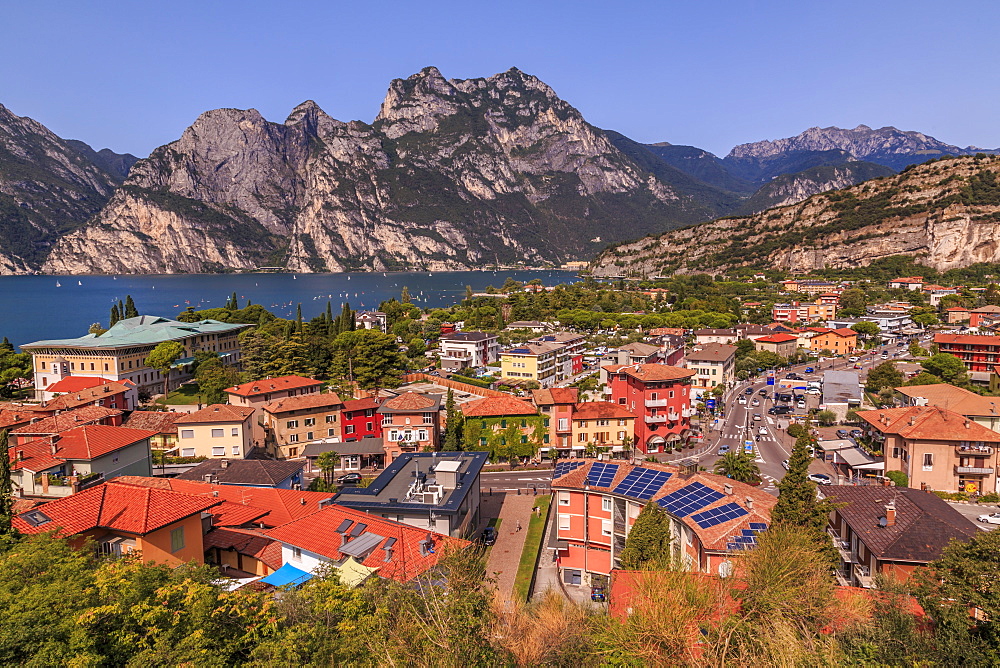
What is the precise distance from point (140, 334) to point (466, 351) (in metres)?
30.0

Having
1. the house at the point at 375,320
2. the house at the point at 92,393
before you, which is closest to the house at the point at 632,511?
the house at the point at 92,393

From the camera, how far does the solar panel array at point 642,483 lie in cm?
2041

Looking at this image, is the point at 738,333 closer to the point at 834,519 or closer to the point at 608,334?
the point at 608,334

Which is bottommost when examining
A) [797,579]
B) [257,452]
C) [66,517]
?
[257,452]

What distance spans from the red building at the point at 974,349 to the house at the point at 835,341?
12.8 metres

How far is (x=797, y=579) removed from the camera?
40.8 feet

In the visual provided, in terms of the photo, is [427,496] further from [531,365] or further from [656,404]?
[531,365]

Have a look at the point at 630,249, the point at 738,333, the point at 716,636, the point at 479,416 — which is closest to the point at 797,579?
the point at 716,636

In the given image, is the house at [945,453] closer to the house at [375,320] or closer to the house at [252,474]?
the house at [252,474]

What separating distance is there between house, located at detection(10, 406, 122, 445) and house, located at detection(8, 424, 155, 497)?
325 cm

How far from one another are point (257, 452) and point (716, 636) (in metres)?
30.6

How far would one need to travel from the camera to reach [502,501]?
29.2 metres

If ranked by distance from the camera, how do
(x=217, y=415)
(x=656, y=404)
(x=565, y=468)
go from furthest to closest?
(x=656, y=404) < (x=217, y=415) < (x=565, y=468)

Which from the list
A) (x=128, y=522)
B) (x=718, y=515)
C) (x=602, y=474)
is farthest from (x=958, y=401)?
(x=128, y=522)
